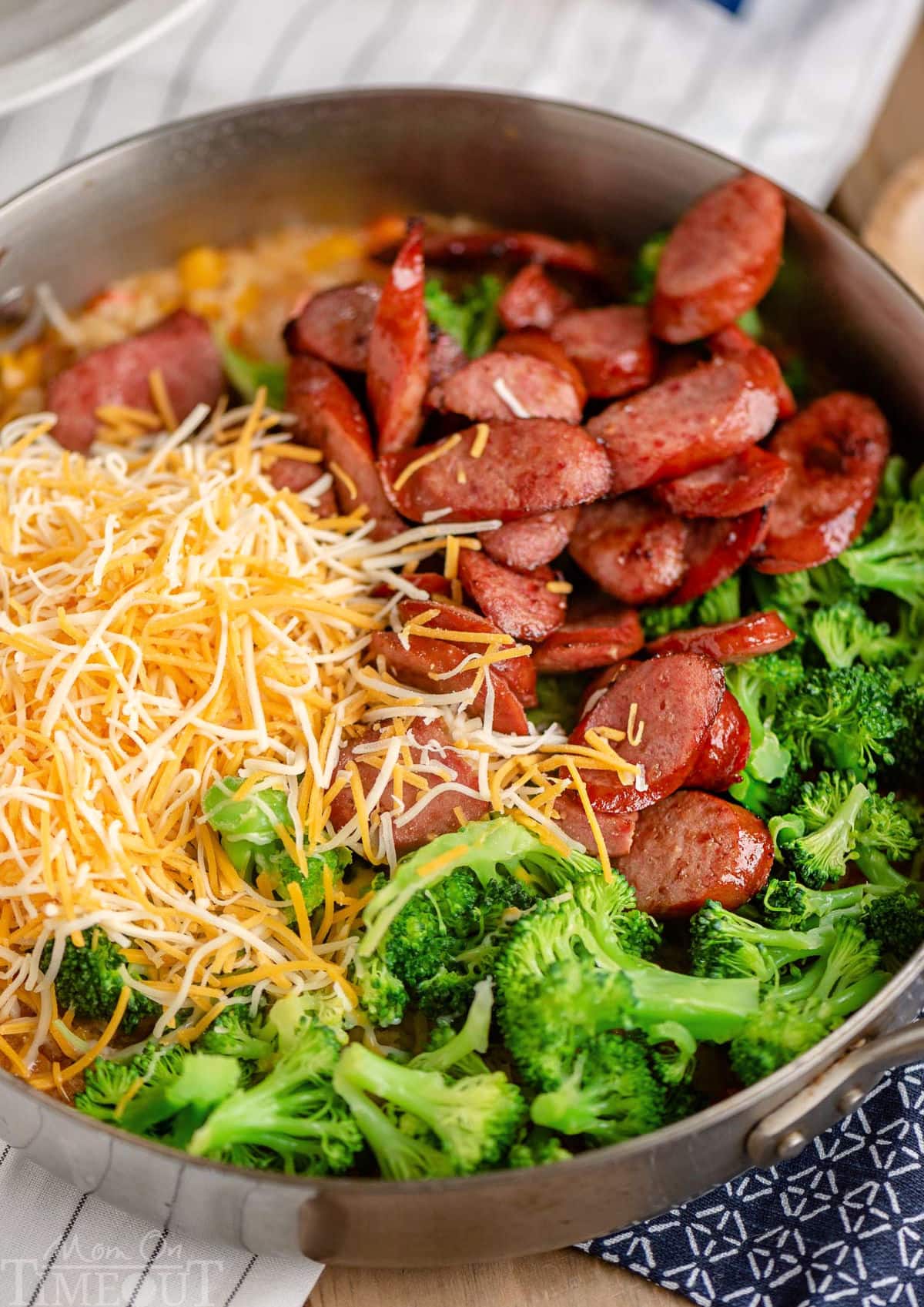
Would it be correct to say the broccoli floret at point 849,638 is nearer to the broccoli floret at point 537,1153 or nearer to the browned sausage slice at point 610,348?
the browned sausage slice at point 610,348

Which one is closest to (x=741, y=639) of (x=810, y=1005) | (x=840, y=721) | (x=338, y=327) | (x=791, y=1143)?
(x=840, y=721)

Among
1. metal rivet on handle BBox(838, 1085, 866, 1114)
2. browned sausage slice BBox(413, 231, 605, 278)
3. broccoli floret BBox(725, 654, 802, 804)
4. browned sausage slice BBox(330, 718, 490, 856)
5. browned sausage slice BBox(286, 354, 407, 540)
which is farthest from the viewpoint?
browned sausage slice BBox(413, 231, 605, 278)

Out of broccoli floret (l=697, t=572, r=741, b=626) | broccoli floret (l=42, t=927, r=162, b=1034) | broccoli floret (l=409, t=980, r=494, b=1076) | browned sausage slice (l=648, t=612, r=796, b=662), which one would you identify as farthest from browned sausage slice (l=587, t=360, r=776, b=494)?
broccoli floret (l=42, t=927, r=162, b=1034)

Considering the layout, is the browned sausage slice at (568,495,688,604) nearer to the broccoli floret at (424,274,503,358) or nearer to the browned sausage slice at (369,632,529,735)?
the browned sausage slice at (369,632,529,735)

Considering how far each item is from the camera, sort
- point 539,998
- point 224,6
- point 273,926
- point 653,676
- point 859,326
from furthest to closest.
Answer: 1. point 224,6
2. point 859,326
3. point 653,676
4. point 273,926
5. point 539,998

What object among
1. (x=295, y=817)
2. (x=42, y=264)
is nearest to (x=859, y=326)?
(x=295, y=817)

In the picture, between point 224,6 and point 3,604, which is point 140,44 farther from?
point 3,604
